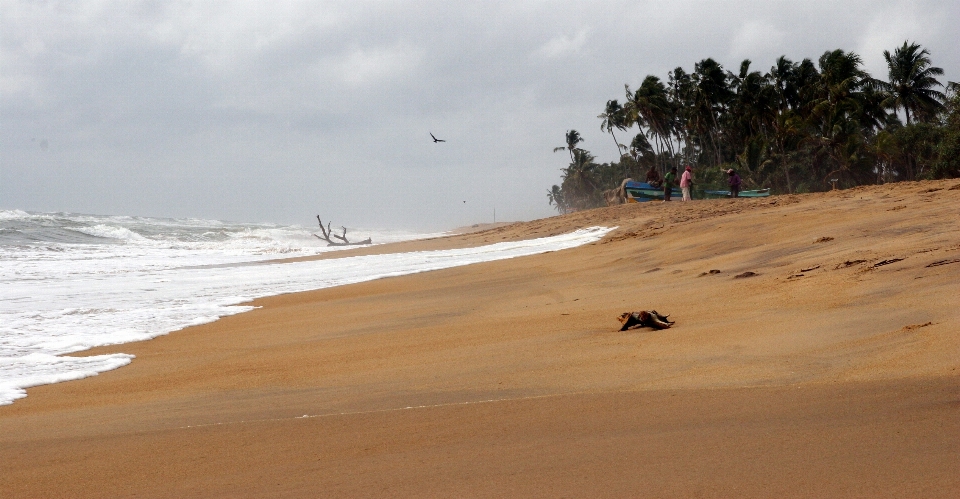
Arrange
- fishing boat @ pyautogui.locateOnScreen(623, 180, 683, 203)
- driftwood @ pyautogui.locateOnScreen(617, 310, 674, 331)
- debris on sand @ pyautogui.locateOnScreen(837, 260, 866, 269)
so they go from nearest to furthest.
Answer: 1. driftwood @ pyautogui.locateOnScreen(617, 310, 674, 331)
2. debris on sand @ pyautogui.locateOnScreen(837, 260, 866, 269)
3. fishing boat @ pyautogui.locateOnScreen(623, 180, 683, 203)

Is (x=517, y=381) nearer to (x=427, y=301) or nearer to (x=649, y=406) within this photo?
(x=649, y=406)

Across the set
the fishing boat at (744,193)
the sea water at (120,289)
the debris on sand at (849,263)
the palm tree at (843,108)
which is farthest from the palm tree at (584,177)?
the debris on sand at (849,263)

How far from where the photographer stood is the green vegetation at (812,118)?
126 feet

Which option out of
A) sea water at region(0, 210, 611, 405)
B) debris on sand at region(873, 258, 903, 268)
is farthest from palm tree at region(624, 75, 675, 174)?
debris on sand at region(873, 258, 903, 268)

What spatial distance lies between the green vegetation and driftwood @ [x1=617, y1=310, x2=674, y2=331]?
3055cm

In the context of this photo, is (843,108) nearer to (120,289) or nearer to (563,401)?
(120,289)

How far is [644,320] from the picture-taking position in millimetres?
5348

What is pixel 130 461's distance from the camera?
305cm

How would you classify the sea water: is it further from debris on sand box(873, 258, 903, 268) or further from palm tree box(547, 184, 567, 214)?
palm tree box(547, 184, 567, 214)

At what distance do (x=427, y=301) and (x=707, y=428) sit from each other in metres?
6.27

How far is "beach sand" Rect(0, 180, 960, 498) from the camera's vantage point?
8.26 ft

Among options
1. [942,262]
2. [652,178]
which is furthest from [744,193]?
[942,262]

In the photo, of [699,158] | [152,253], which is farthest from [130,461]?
[699,158]

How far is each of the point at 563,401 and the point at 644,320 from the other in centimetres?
206
